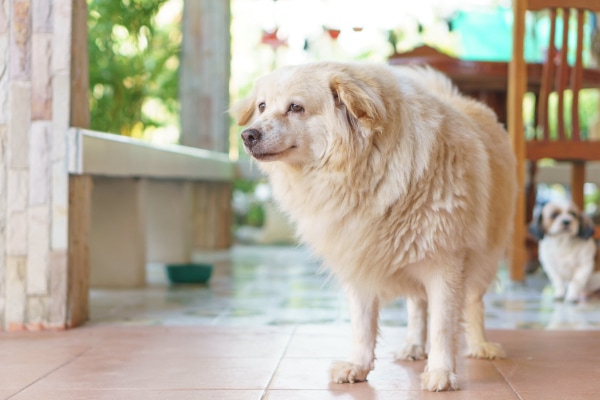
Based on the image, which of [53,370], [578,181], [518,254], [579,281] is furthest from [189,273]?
[578,181]

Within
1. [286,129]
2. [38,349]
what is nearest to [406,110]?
[286,129]

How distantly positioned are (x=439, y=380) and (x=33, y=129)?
193cm

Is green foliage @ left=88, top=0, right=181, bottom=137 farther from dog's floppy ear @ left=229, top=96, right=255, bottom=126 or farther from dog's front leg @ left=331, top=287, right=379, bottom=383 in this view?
dog's front leg @ left=331, top=287, right=379, bottom=383

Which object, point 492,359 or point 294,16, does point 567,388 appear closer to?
point 492,359

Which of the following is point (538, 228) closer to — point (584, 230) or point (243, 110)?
point (584, 230)

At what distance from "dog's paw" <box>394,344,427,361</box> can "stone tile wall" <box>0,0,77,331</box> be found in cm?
142

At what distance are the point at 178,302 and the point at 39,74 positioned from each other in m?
1.45

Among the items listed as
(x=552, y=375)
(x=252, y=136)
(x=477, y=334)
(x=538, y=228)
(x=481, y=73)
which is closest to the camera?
(x=252, y=136)

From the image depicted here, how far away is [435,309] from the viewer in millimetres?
2506

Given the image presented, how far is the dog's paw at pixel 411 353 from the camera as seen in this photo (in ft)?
9.59

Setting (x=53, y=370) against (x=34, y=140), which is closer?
(x=53, y=370)

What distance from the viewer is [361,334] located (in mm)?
2641

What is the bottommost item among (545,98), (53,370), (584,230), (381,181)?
(53,370)

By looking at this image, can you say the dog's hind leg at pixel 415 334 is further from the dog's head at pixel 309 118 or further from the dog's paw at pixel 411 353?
the dog's head at pixel 309 118
